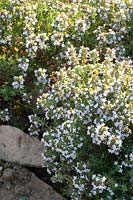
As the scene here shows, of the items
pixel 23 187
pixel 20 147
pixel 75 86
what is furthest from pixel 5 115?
pixel 75 86

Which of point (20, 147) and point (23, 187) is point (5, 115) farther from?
point (23, 187)

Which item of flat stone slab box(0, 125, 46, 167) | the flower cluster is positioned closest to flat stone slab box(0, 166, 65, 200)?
flat stone slab box(0, 125, 46, 167)

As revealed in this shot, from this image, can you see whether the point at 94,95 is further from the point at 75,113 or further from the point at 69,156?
the point at 69,156

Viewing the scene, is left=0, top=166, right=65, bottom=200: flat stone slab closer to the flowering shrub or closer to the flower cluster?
the flowering shrub

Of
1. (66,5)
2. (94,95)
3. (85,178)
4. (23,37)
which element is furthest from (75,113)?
(66,5)

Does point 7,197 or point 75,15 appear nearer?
point 7,197

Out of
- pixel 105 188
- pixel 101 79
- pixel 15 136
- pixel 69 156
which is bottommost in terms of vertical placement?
pixel 105 188

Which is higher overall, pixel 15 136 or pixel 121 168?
pixel 15 136
